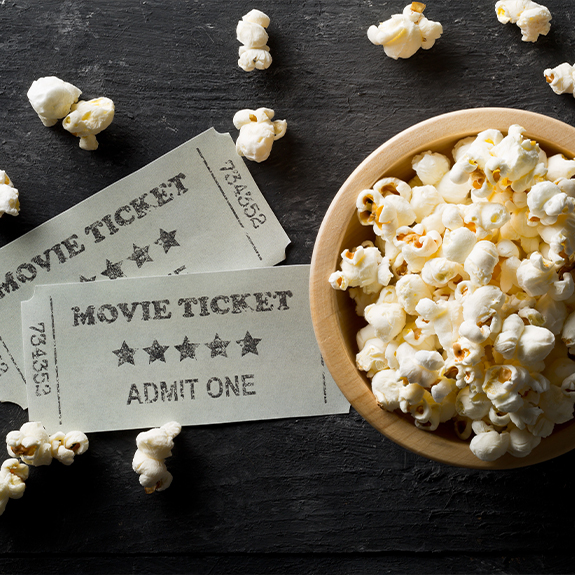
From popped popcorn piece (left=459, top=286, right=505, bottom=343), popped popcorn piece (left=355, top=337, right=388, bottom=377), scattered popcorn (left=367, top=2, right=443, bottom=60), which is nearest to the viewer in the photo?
popped popcorn piece (left=459, top=286, right=505, bottom=343)

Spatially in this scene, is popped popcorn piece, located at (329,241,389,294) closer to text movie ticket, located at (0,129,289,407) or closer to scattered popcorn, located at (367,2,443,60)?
text movie ticket, located at (0,129,289,407)

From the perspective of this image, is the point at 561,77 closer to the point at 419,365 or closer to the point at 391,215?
the point at 391,215

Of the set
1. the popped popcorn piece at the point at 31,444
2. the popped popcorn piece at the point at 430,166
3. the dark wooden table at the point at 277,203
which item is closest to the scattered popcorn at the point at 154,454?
the dark wooden table at the point at 277,203

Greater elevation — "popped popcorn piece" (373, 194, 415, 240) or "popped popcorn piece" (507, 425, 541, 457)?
"popped popcorn piece" (373, 194, 415, 240)

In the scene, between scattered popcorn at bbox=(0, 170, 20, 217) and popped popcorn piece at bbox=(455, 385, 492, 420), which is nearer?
popped popcorn piece at bbox=(455, 385, 492, 420)

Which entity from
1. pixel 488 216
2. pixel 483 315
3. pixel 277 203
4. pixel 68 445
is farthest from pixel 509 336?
pixel 68 445

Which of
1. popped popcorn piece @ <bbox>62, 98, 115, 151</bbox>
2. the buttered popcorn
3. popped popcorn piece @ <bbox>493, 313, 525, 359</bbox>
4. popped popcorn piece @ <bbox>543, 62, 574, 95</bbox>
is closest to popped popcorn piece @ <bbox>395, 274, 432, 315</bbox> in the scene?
the buttered popcorn
